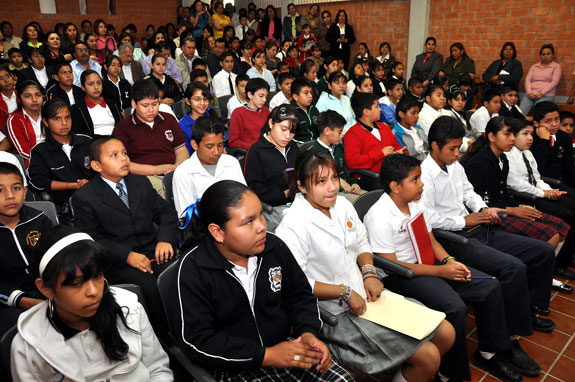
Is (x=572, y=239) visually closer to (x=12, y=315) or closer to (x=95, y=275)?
(x=95, y=275)

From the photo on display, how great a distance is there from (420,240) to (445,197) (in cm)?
61

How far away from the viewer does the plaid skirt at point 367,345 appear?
68.1 inches

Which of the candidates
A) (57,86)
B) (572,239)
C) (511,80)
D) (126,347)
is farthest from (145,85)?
(511,80)

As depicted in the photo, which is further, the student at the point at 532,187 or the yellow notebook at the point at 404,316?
the student at the point at 532,187

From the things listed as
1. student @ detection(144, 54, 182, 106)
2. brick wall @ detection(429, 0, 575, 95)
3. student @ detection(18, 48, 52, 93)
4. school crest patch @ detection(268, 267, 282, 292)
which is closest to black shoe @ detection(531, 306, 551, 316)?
school crest patch @ detection(268, 267, 282, 292)

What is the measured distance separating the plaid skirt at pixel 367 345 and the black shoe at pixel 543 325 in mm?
1235

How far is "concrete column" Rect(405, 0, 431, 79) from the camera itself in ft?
28.0

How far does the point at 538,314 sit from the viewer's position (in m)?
2.73

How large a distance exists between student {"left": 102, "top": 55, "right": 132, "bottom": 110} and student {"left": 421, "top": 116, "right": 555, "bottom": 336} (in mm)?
3853

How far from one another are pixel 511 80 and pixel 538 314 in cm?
552

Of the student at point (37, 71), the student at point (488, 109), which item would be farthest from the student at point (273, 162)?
the student at point (37, 71)

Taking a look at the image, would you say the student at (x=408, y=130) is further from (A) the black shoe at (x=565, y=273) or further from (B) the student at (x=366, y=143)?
(A) the black shoe at (x=565, y=273)

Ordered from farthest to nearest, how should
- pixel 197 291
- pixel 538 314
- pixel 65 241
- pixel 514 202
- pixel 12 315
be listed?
pixel 514 202 → pixel 538 314 → pixel 12 315 → pixel 197 291 → pixel 65 241

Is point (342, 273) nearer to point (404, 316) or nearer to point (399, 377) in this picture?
point (404, 316)
